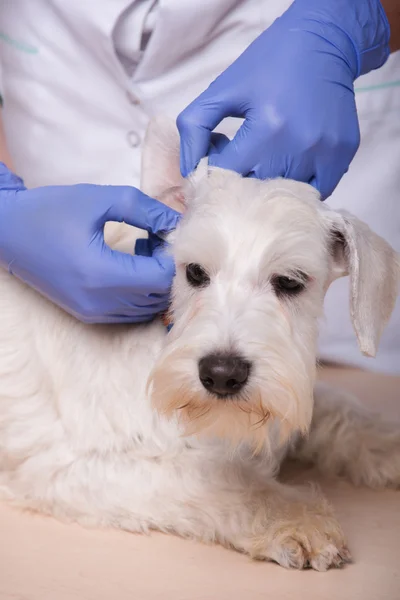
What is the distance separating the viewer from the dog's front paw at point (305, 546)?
4.50 ft

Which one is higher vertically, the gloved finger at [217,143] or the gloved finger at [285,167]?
the gloved finger at [217,143]

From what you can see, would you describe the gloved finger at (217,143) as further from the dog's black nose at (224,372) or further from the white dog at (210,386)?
the dog's black nose at (224,372)

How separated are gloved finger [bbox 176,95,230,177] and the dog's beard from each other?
1.34 ft

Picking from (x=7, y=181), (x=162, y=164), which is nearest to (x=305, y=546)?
(x=162, y=164)

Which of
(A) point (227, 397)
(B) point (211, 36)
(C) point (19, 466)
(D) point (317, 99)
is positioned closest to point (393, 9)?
(B) point (211, 36)

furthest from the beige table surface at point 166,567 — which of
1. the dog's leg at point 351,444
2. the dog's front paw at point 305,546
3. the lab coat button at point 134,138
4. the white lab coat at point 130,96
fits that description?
the lab coat button at point 134,138

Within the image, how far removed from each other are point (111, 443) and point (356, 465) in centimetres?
56

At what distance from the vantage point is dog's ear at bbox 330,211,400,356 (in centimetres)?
141

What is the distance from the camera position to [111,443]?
1.57 m

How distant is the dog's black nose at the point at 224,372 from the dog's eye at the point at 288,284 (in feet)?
0.70

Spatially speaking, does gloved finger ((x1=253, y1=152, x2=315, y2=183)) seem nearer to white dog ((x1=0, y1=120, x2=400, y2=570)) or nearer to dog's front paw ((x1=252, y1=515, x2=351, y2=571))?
white dog ((x1=0, y1=120, x2=400, y2=570))

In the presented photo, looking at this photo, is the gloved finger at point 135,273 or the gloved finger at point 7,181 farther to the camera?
the gloved finger at point 7,181

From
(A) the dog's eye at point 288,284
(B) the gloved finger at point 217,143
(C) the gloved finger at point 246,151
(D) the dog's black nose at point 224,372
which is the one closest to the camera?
(D) the dog's black nose at point 224,372

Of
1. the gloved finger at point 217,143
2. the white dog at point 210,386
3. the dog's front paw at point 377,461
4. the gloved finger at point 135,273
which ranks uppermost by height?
the gloved finger at point 217,143
